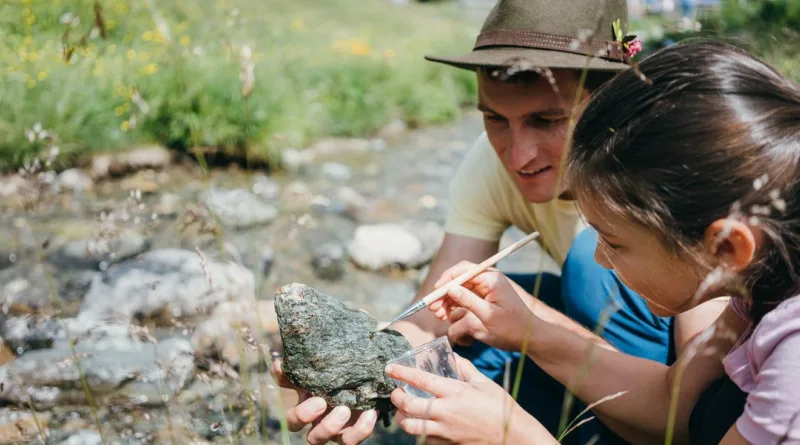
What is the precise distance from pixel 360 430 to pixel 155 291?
2106 mm

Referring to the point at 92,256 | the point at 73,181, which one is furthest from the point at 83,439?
the point at 73,181

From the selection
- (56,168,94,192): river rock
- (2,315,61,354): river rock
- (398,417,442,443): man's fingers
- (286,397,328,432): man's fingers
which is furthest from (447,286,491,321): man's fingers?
(56,168,94,192): river rock

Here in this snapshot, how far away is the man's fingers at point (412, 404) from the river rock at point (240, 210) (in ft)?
10.2

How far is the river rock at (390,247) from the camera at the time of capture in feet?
15.0

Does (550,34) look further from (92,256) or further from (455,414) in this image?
(92,256)

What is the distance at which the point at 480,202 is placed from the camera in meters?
2.98

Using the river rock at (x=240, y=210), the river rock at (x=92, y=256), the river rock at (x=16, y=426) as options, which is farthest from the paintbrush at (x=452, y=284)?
the river rock at (x=240, y=210)

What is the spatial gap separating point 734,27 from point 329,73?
466cm

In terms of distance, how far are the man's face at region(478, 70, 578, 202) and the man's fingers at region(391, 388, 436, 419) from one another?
988 millimetres

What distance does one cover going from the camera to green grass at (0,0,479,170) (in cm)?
545

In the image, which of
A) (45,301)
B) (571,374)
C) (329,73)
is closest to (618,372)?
(571,374)

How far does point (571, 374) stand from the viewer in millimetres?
2178

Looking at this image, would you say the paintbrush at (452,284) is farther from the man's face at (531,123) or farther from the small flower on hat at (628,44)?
the small flower on hat at (628,44)

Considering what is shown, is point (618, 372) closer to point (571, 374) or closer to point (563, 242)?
point (571, 374)
